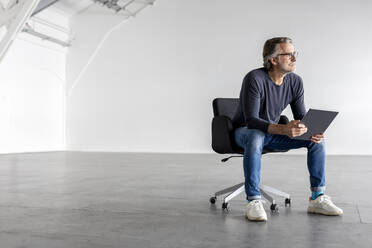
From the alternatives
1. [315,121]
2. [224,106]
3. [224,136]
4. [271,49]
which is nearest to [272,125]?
[315,121]

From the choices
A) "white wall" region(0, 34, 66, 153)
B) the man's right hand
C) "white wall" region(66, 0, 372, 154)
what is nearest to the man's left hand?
the man's right hand

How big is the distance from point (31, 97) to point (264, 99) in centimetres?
934

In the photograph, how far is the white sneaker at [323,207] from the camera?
8.02 ft

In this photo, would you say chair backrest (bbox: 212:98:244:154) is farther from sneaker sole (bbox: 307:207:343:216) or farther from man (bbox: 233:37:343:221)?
sneaker sole (bbox: 307:207:343:216)

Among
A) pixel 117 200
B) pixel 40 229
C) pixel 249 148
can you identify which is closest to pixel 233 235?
pixel 249 148

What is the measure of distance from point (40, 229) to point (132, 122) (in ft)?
31.3

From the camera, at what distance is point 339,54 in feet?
34.3

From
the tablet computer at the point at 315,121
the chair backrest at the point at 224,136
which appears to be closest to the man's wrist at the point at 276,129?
the tablet computer at the point at 315,121

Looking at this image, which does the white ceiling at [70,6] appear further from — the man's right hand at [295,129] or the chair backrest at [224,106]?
the man's right hand at [295,129]

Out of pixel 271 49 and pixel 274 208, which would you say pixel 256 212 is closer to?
pixel 274 208

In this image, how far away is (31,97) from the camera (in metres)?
10.8

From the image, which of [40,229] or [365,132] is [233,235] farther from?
[365,132]

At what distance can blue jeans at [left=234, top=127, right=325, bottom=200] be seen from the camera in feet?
7.98

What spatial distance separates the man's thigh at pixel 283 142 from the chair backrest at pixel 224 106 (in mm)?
576
